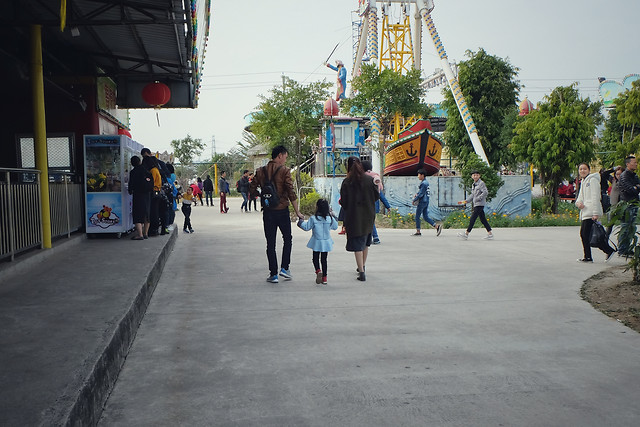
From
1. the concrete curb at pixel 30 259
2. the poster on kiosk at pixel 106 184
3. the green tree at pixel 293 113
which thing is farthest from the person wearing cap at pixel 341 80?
the concrete curb at pixel 30 259

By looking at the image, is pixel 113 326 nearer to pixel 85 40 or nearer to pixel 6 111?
pixel 85 40

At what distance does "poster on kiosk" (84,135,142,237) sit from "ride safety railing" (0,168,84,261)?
278mm

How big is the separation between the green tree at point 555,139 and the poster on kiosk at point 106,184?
46.8 ft

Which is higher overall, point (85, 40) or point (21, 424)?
point (85, 40)

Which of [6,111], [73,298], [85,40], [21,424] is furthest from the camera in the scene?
[6,111]

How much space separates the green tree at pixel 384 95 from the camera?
2041cm

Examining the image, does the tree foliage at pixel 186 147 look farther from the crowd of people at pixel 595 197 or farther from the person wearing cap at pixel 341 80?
the crowd of people at pixel 595 197

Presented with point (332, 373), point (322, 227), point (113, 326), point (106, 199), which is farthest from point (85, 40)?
point (332, 373)

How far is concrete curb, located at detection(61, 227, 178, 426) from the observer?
302cm

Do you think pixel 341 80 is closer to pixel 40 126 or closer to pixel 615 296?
pixel 40 126

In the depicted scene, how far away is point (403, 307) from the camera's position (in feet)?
20.4

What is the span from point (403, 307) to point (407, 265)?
3.08m

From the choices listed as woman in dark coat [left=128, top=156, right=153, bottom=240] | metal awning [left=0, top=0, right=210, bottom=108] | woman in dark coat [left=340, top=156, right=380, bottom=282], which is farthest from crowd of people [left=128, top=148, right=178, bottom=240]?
woman in dark coat [left=340, top=156, right=380, bottom=282]

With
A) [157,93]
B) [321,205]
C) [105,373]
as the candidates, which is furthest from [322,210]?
[157,93]
